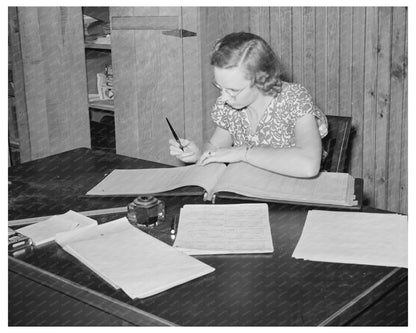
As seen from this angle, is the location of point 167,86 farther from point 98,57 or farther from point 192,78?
point 98,57

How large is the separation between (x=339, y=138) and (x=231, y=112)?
1.45 ft

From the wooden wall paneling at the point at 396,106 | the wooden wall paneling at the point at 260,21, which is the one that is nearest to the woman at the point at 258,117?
the wooden wall paneling at the point at 396,106

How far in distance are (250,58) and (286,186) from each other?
519 mm

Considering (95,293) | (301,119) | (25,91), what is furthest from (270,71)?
(25,91)

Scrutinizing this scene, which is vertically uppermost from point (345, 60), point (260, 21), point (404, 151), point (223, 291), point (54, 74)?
point (260, 21)

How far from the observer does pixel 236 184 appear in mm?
1941

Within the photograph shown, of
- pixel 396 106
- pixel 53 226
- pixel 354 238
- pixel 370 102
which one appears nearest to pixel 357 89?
pixel 370 102

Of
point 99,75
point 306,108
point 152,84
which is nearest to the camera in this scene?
point 306,108

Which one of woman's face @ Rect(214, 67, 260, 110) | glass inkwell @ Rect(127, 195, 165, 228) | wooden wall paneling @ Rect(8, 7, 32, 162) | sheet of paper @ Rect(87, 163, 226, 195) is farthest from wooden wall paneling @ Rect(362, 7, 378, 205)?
wooden wall paneling @ Rect(8, 7, 32, 162)

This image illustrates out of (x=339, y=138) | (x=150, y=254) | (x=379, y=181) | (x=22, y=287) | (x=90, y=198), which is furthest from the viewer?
(x=379, y=181)

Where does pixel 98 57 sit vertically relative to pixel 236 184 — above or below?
above

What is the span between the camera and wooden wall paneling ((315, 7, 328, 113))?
10.6ft
